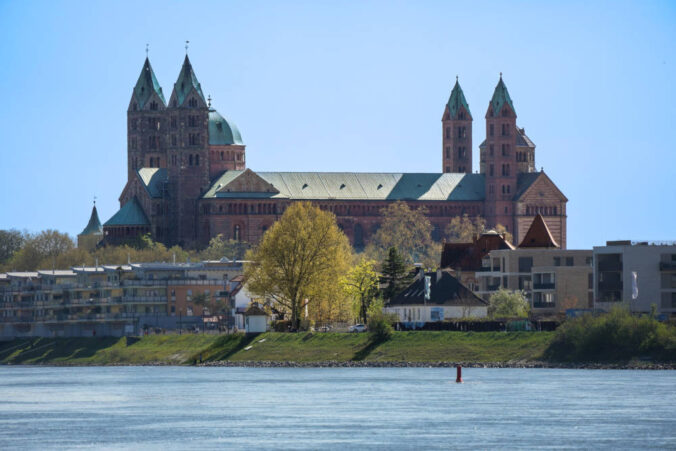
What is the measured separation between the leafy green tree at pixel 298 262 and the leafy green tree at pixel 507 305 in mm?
13600

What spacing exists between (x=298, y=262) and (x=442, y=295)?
12.7m

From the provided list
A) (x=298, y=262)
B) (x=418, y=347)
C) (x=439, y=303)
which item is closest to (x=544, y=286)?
(x=439, y=303)

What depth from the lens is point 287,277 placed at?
165 m

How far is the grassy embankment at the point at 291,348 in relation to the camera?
143625 mm

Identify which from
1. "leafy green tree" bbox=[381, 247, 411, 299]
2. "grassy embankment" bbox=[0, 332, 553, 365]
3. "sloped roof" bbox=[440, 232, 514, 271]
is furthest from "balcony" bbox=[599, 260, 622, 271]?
"sloped roof" bbox=[440, 232, 514, 271]

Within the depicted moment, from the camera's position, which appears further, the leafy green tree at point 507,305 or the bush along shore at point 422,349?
the leafy green tree at point 507,305

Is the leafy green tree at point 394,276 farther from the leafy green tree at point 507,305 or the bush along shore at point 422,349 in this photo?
the bush along shore at point 422,349

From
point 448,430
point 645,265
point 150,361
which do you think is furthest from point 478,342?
point 448,430

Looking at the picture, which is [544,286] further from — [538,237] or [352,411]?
[352,411]

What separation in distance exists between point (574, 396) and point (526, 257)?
225 ft

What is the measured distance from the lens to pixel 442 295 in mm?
164625

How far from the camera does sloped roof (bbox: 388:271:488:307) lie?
164 m

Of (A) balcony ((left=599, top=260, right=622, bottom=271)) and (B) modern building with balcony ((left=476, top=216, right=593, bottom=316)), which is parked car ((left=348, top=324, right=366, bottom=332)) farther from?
(A) balcony ((left=599, top=260, right=622, bottom=271))

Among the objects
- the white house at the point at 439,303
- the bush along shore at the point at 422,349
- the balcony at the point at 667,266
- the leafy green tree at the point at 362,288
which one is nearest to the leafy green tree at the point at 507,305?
the white house at the point at 439,303
